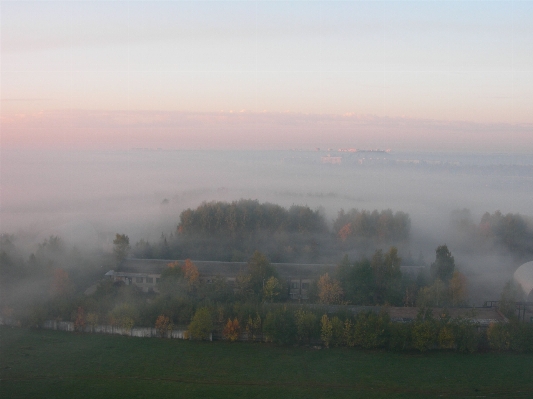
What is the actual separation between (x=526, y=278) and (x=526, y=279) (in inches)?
1.9

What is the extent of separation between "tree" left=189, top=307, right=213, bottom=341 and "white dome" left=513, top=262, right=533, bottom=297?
7437 mm

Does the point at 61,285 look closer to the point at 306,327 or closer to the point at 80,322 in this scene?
the point at 80,322

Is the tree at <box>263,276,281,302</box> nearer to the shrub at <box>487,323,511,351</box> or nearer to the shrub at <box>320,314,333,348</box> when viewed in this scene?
the shrub at <box>320,314,333,348</box>

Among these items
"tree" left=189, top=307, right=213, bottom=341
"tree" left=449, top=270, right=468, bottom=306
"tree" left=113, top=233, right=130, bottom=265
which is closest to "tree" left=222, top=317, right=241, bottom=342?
"tree" left=189, top=307, right=213, bottom=341

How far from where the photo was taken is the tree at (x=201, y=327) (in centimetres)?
903

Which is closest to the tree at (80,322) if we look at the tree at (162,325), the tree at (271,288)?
the tree at (162,325)

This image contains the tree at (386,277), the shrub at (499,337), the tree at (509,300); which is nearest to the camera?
the shrub at (499,337)

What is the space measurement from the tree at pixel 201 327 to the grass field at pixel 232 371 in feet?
0.56

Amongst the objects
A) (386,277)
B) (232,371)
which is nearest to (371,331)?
(386,277)

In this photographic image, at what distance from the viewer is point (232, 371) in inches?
312

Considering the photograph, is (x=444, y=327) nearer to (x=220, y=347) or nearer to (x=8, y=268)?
(x=220, y=347)

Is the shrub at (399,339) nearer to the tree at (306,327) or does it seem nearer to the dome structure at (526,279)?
the tree at (306,327)

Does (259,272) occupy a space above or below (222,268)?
above

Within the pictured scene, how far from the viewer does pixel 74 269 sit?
12312mm
